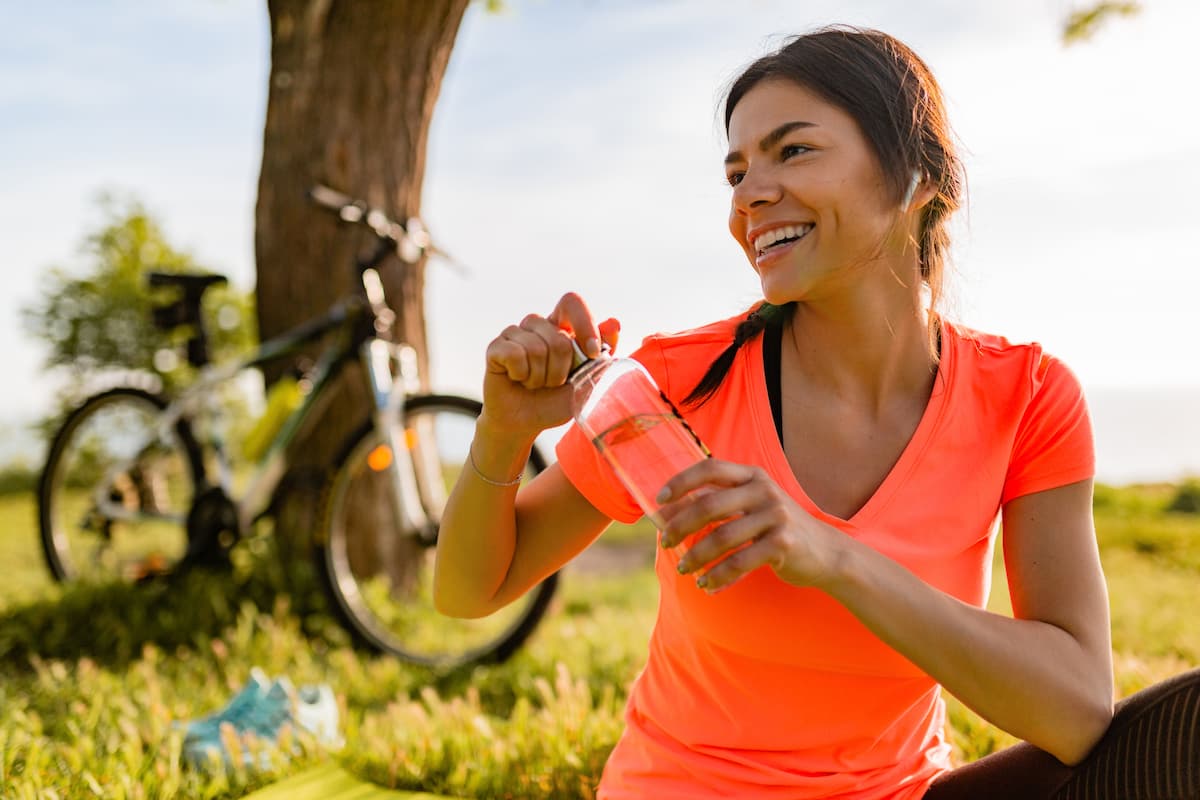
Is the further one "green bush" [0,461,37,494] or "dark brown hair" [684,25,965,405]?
"green bush" [0,461,37,494]

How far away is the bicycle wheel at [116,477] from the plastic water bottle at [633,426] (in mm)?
3475

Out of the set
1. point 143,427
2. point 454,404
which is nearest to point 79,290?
point 143,427

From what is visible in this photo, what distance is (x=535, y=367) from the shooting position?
5.36 ft

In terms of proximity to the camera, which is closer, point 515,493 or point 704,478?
point 704,478

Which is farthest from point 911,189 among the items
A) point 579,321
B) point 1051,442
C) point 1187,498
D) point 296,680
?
point 1187,498

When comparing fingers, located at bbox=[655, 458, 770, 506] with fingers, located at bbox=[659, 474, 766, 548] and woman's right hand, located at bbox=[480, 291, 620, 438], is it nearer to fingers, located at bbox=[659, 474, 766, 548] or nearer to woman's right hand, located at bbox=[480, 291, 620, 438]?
fingers, located at bbox=[659, 474, 766, 548]

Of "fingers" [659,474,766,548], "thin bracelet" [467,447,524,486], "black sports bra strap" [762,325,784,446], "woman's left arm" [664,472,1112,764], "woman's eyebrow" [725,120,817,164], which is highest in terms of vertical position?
"woman's eyebrow" [725,120,817,164]

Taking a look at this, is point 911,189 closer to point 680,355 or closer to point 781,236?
point 781,236

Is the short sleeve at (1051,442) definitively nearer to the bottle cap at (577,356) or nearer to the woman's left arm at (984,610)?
the woman's left arm at (984,610)

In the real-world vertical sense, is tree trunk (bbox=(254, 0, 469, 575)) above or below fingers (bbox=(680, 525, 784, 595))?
above

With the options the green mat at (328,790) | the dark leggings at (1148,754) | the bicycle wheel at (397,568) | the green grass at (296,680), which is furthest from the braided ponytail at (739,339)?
the bicycle wheel at (397,568)

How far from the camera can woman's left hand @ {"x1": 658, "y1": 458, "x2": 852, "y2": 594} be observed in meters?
1.22

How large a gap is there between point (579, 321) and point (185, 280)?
3720 millimetres

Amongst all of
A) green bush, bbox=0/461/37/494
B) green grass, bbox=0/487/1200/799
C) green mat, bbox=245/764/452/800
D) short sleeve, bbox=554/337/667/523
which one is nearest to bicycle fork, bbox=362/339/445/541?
green grass, bbox=0/487/1200/799
